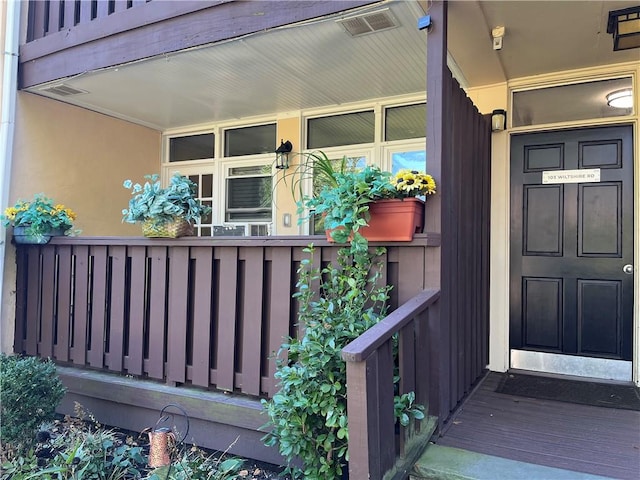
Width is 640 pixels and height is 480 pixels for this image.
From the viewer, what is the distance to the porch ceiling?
280cm

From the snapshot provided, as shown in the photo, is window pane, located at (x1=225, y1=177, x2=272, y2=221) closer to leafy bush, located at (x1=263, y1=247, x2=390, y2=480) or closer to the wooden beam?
the wooden beam

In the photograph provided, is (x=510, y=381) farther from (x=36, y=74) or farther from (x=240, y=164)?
(x=36, y=74)

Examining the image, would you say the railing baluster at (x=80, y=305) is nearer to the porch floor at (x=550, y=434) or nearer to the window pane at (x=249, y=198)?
the window pane at (x=249, y=198)

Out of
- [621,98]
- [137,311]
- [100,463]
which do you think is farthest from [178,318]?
[621,98]

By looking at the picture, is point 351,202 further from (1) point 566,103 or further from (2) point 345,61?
(1) point 566,103

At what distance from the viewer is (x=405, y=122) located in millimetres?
4285

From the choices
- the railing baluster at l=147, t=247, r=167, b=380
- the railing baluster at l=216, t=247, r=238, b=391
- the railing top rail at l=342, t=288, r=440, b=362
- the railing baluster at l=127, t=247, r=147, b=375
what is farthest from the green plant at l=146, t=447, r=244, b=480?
the railing top rail at l=342, t=288, r=440, b=362

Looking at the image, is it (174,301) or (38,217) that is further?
(38,217)

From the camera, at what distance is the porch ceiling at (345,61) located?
2.80 m

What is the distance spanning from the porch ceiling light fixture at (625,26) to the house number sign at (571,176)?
3.10ft

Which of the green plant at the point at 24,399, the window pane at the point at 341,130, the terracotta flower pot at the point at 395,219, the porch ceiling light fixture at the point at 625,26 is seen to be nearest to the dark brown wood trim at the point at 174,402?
the green plant at the point at 24,399

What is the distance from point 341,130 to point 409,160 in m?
0.84

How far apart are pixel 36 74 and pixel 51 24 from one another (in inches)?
19.5

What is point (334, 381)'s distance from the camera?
196cm
